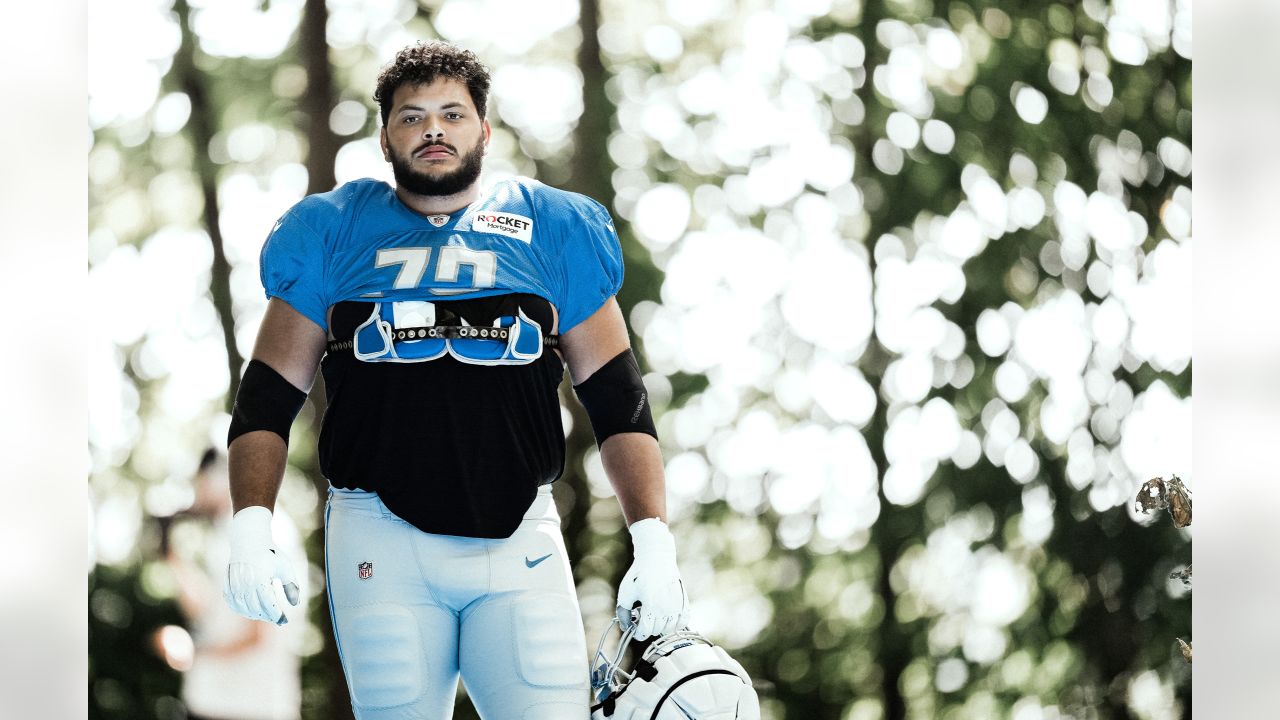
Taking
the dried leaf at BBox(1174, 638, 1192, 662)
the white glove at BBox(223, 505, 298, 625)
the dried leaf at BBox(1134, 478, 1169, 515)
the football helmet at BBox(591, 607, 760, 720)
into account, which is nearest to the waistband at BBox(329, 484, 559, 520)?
the white glove at BBox(223, 505, 298, 625)

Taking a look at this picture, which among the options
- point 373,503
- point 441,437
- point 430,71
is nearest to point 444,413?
point 441,437

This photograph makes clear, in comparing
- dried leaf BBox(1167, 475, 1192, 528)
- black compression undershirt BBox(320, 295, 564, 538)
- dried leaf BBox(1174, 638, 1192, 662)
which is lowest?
dried leaf BBox(1174, 638, 1192, 662)

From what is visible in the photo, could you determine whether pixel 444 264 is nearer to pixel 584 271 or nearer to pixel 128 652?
pixel 584 271

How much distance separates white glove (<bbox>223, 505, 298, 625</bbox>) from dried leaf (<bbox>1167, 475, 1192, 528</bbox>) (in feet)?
5.14

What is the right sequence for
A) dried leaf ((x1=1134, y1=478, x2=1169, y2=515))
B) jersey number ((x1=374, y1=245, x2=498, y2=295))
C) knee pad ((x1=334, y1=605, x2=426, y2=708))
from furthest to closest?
dried leaf ((x1=1134, y1=478, x2=1169, y2=515)) < jersey number ((x1=374, y1=245, x2=498, y2=295)) < knee pad ((x1=334, y1=605, x2=426, y2=708))

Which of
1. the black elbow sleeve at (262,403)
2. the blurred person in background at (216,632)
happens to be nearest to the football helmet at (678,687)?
the black elbow sleeve at (262,403)

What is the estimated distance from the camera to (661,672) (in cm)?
149

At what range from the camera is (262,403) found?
1575 mm

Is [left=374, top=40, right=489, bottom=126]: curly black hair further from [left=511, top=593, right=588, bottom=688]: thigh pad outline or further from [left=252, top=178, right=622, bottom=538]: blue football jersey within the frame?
[left=511, top=593, right=588, bottom=688]: thigh pad outline

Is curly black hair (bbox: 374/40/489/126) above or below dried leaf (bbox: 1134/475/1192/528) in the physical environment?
above

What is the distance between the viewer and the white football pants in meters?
1.46

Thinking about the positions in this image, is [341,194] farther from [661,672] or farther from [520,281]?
[661,672]
